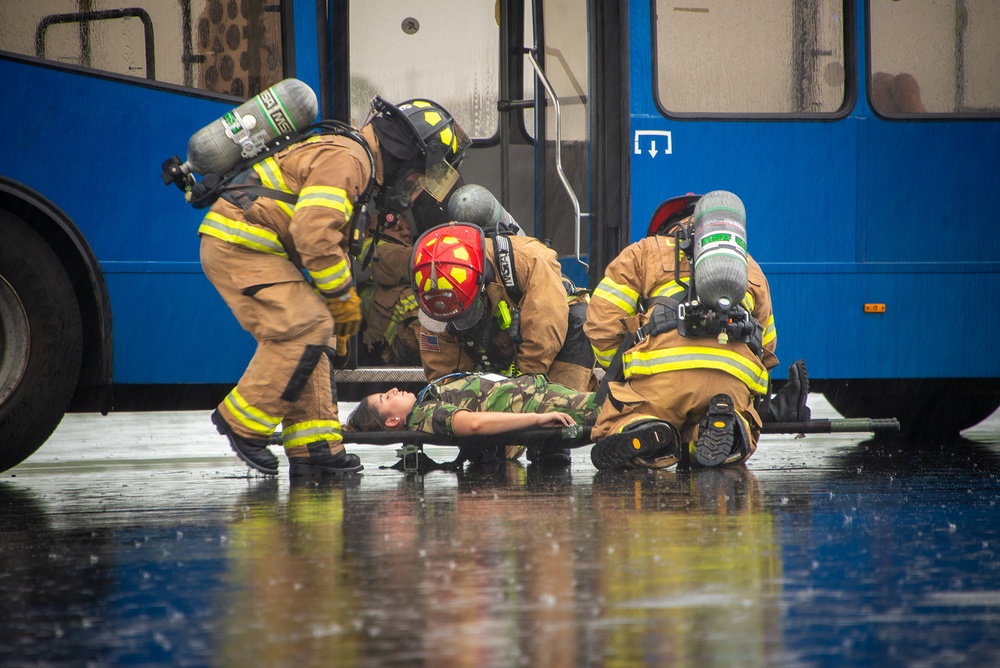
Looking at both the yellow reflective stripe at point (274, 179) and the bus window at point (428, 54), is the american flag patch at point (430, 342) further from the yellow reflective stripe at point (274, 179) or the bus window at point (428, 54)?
the bus window at point (428, 54)

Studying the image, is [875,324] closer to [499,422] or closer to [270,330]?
[499,422]

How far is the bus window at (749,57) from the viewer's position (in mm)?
6773

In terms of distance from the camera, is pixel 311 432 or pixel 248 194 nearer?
pixel 248 194

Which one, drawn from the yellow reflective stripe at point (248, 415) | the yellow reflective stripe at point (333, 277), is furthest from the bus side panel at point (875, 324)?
the yellow reflective stripe at point (248, 415)

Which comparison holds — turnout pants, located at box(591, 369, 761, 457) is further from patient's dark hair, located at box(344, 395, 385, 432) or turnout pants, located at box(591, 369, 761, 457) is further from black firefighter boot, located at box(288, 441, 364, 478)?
black firefighter boot, located at box(288, 441, 364, 478)

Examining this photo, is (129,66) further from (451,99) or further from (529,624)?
(529,624)

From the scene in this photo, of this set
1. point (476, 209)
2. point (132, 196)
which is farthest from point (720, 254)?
point (132, 196)

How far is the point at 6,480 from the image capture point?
19.9ft

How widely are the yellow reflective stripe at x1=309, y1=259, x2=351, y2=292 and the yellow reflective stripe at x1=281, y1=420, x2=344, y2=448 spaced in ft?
2.11

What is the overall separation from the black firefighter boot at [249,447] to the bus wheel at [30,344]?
70 centimetres

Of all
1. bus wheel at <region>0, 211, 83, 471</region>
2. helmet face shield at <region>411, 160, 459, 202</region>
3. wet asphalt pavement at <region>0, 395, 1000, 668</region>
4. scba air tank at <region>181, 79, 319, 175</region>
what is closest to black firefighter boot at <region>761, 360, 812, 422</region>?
wet asphalt pavement at <region>0, 395, 1000, 668</region>

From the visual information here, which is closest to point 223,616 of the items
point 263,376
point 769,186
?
point 263,376

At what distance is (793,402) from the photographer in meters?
6.12

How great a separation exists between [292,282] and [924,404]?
14.8ft
